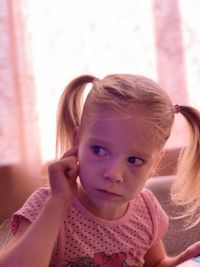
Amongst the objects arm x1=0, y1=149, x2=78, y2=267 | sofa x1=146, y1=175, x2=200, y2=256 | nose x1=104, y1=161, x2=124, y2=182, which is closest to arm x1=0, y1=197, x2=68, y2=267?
arm x1=0, y1=149, x2=78, y2=267

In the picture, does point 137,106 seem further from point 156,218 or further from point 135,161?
point 156,218

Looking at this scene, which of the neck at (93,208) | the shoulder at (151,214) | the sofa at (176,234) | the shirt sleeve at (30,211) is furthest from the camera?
the sofa at (176,234)

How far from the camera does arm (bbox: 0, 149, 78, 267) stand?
0.89 meters

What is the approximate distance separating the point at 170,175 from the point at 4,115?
840mm

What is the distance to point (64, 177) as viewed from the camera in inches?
39.3

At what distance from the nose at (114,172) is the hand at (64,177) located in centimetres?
8

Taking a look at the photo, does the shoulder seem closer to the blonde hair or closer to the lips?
the blonde hair

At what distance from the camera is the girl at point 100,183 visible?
95 centimetres

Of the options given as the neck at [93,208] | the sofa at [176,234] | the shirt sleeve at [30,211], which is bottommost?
the sofa at [176,234]

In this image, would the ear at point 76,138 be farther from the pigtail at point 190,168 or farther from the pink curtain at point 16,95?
the pink curtain at point 16,95

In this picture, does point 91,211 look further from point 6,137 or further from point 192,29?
point 192,29

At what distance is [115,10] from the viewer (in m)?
2.18

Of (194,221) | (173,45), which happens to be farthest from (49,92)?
(194,221)

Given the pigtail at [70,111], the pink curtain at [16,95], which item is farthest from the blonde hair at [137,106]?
the pink curtain at [16,95]
